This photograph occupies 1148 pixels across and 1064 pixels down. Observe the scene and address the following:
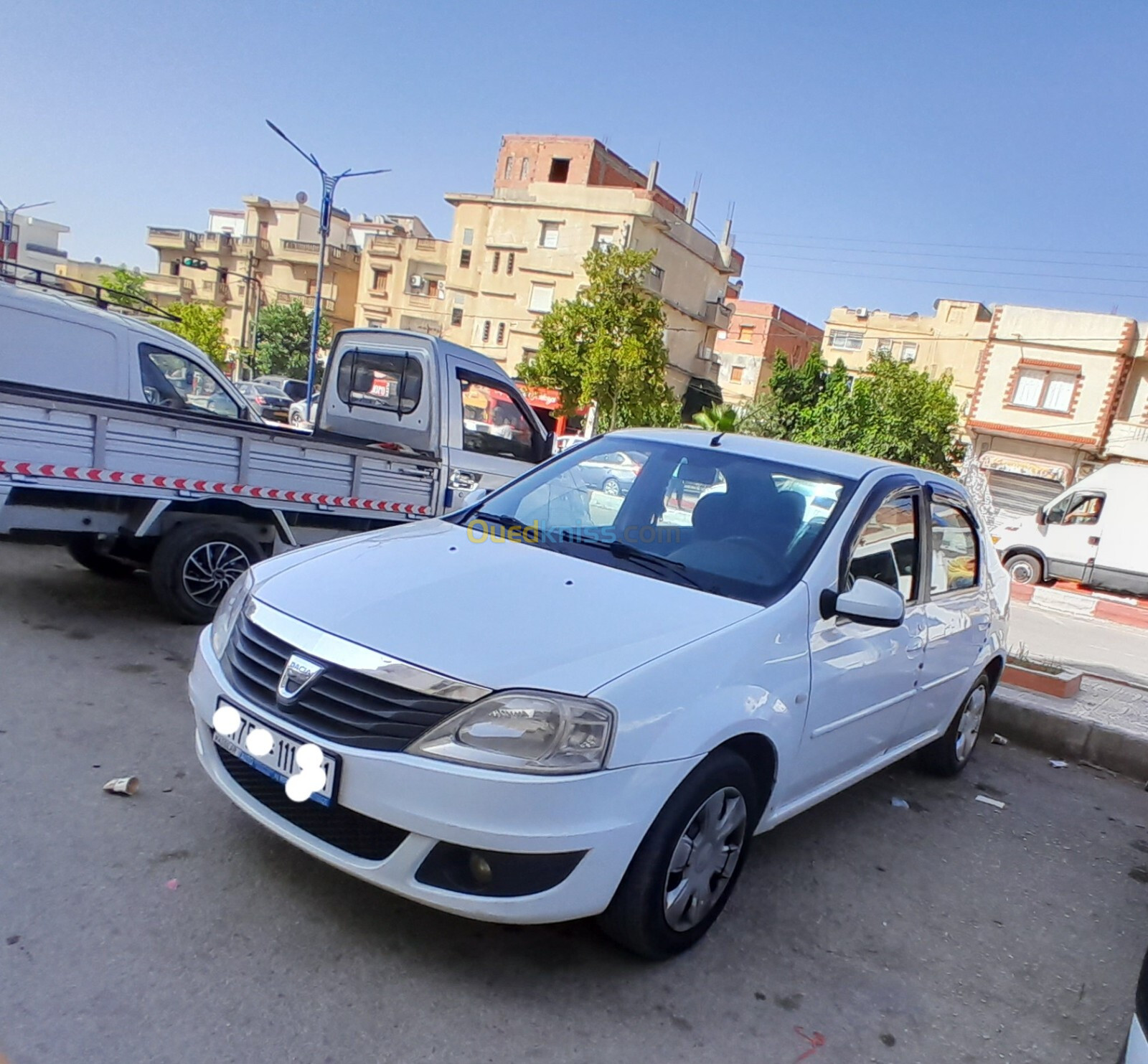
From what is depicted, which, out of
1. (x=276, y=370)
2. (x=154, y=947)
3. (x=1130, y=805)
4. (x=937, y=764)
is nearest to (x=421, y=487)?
(x=937, y=764)

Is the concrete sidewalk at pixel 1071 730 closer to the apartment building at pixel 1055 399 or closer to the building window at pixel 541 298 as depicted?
the apartment building at pixel 1055 399

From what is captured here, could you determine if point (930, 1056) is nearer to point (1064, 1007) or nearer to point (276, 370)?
point (1064, 1007)

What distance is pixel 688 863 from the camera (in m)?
2.66

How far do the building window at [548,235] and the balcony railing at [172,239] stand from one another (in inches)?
1405

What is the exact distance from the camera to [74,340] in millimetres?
6270

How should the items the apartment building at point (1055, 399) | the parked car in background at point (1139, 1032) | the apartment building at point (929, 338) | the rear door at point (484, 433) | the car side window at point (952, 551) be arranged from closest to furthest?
1. the parked car in background at point (1139, 1032)
2. the car side window at point (952, 551)
3. the rear door at point (484, 433)
4. the apartment building at point (1055, 399)
5. the apartment building at point (929, 338)

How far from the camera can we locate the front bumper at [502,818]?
2.25m

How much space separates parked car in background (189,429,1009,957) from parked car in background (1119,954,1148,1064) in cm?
112

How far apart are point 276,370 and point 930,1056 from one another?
61.1 metres

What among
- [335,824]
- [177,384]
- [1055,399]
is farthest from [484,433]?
[1055,399]

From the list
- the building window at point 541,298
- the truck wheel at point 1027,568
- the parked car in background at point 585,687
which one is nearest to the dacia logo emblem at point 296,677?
the parked car in background at point 585,687

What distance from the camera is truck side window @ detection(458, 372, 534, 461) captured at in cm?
712

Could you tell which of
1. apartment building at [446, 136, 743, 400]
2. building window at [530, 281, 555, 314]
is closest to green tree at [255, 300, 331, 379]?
apartment building at [446, 136, 743, 400]

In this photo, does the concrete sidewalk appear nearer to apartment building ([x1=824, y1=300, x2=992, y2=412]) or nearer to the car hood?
the car hood
